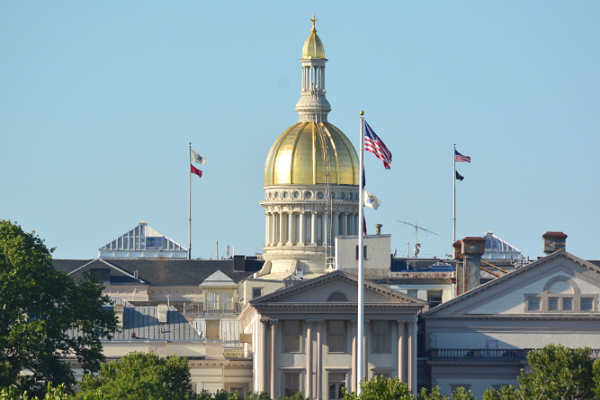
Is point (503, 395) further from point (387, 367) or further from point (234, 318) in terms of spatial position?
point (234, 318)

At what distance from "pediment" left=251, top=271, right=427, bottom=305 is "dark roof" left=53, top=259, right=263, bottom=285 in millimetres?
61529

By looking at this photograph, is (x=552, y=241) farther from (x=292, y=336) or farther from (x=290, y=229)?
(x=290, y=229)

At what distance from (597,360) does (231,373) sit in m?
27.3

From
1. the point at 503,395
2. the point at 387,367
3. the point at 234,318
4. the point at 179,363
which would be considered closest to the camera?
the point at 503,395

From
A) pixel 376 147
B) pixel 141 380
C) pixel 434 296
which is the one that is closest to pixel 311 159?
pixel 434 296

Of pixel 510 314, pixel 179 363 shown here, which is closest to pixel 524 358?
pixel 510 314

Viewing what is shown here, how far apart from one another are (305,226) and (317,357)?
1805 inches

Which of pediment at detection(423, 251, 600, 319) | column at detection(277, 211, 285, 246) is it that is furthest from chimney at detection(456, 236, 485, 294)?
column at detection(277, 211, 285, 246)

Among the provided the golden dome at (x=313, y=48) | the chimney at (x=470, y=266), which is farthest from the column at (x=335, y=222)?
the chimney at (x=470, y=266)

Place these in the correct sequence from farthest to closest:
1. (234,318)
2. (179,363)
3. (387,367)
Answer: (234,318) → (387,367) → (179,363)

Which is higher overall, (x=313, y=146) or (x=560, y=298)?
(x=313, y=146)

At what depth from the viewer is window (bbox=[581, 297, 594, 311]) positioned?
426 feet

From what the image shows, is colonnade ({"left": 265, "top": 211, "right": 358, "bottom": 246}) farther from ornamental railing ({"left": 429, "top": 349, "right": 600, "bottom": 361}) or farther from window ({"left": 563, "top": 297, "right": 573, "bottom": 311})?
window ({"left": 563, "top": 297, "right": 573, "bottom": 311})

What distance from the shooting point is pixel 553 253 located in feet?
424
